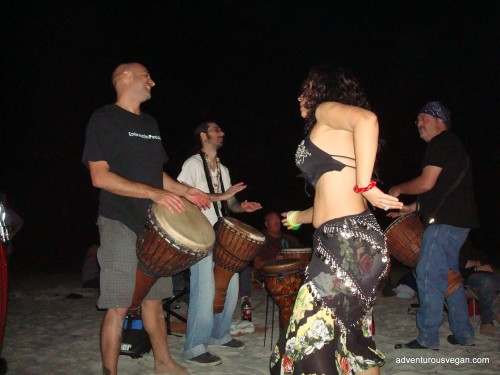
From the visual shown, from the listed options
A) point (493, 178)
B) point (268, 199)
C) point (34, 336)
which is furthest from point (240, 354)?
point (493, 178)

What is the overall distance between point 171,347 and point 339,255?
285 centimetres

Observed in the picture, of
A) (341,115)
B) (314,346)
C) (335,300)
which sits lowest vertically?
(314,346)

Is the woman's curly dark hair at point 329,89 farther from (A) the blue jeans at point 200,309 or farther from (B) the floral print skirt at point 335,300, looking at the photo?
(A) the blue jeans at point 200,309

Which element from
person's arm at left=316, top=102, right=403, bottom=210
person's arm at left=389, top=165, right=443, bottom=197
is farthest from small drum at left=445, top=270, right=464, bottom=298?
person's arm at left=316, top=102, right=403, bottom=210

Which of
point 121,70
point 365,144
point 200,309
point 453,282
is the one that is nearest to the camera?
point 365,144

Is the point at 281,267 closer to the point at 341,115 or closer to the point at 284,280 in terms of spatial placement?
the point at 284,280

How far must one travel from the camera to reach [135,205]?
Answer: 10.9ft

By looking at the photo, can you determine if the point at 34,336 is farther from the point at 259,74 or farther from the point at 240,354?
the point at 259,74

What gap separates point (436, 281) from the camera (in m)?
4.25

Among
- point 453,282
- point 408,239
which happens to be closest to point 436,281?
point 453,282

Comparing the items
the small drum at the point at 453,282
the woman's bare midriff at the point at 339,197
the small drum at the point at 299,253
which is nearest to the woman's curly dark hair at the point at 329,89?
the woman's bare midriff at the point at 339,197

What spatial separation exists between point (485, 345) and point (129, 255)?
3.40 meters

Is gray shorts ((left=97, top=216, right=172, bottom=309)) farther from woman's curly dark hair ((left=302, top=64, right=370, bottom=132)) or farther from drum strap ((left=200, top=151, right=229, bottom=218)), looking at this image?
woman's curly dark hair ((left=302, top=64, right=370, bottom=132))

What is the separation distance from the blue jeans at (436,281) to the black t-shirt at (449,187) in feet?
0.31
